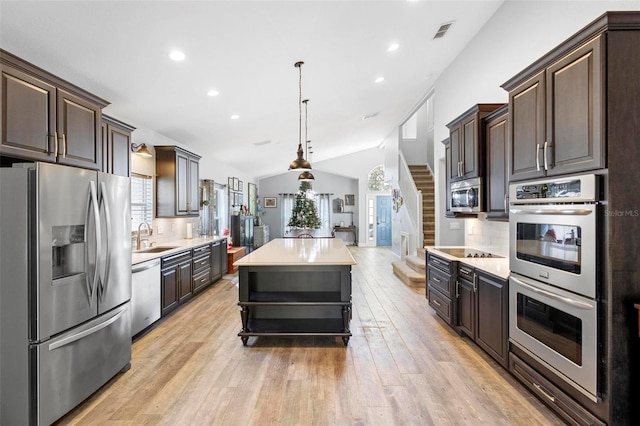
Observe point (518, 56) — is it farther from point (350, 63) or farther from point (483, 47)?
point (350, 63)

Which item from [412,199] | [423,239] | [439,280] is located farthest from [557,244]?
[412,199]

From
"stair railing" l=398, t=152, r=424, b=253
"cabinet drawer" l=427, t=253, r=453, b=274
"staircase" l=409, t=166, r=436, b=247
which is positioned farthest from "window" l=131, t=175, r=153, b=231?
"staircase" l=409, t=166, r=436, b=247

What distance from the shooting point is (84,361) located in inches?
86.8

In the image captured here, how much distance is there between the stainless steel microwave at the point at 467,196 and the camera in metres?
3.35

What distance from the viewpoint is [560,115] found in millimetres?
1968

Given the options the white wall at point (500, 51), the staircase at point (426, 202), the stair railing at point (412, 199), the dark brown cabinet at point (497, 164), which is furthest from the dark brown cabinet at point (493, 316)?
the stair railing at point (412, 199)

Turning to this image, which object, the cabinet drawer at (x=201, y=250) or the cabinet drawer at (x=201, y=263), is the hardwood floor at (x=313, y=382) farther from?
the cabinet drawer at (x=201, y=250)

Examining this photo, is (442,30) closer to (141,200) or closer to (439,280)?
(439,280)

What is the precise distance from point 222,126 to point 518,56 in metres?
4.19

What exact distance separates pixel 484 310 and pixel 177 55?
12.0ft

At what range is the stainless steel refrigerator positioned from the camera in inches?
74.9

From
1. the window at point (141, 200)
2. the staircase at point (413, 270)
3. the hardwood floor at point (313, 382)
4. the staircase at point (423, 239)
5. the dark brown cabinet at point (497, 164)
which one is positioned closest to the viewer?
the hardwood floor at point (313, 382)

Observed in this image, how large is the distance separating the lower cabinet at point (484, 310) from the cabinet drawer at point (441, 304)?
0.13m

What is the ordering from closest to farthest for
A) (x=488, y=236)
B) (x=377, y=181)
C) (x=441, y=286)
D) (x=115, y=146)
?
(x=115, y=146), (x=441, y=286), (x=488, y=236), (x=377, y=181)
